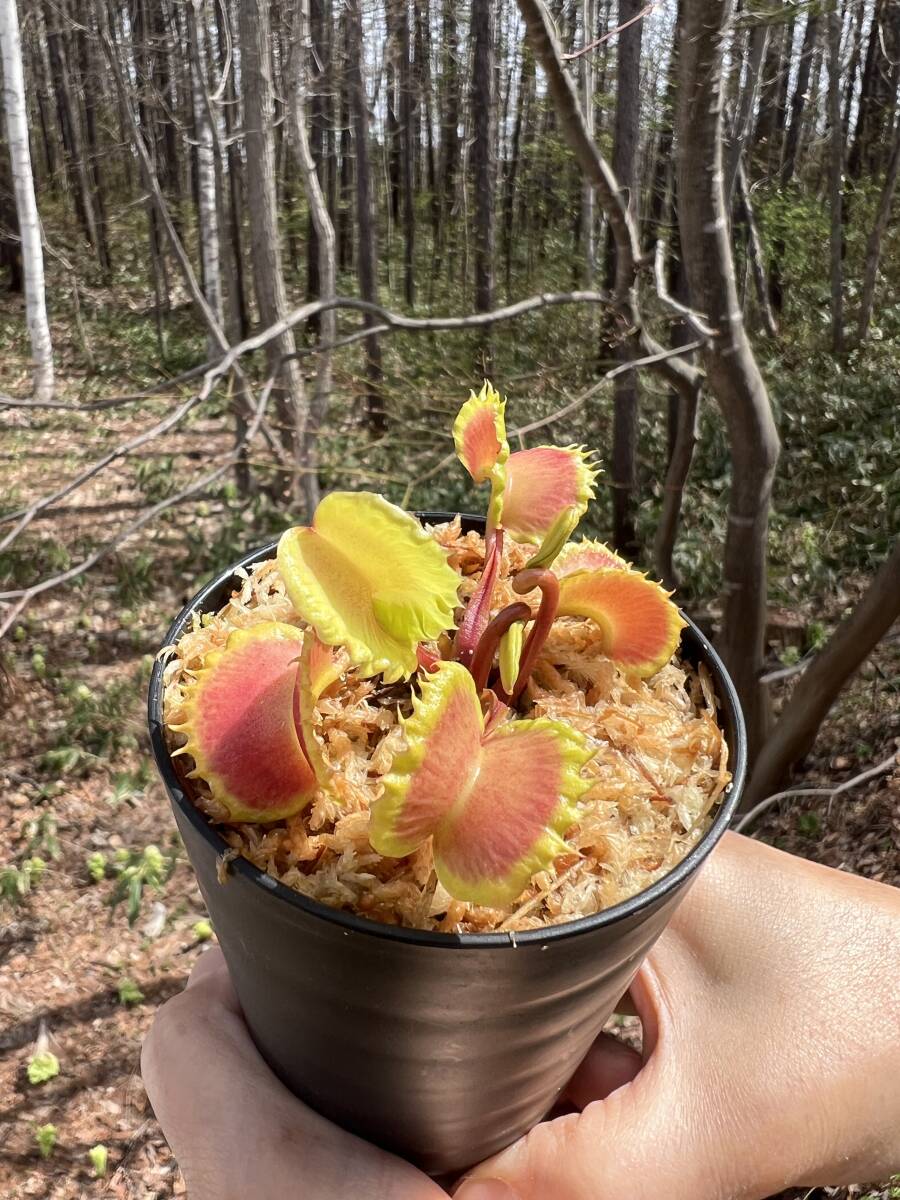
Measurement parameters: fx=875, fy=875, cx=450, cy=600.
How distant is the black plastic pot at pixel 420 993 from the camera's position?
460 mm

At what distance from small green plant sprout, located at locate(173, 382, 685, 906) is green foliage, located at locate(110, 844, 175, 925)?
1908mm

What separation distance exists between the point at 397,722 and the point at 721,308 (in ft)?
4.95

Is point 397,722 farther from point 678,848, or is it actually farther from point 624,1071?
point 624,1071

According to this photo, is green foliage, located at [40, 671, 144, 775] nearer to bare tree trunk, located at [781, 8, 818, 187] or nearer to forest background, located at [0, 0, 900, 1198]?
forest background, located at [0, 0, 900, 1198]

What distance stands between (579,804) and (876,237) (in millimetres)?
5703

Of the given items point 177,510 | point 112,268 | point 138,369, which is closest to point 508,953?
point 177,510

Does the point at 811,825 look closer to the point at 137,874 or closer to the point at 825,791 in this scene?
the point at 825,791

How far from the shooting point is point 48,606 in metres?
3.53

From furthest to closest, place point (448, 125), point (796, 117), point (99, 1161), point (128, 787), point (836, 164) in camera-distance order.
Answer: point (448, 125) < point (796, 117) < point (836, 164) < point (128, 787) < point (99, 1161)

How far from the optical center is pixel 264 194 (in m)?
3.61

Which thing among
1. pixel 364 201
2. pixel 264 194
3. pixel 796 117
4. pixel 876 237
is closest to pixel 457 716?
pixel 264 194

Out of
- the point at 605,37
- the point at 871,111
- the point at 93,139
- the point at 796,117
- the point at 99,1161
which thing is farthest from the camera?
the point at 93,139

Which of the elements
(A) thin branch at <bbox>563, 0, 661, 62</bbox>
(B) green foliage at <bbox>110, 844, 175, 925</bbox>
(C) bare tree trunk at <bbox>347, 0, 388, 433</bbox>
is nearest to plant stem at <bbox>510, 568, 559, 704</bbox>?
(A) thin branch at <bbox>563, 0, 661, 62</bbox>

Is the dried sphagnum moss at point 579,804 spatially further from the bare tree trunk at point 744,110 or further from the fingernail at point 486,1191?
the bare tree trunk at point 744,110
